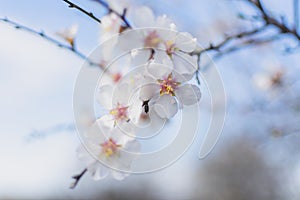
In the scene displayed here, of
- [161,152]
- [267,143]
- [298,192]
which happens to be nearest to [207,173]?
[298,192]

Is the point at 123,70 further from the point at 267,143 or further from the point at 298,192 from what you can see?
the point at 298,192

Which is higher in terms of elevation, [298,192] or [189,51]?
[298,192]

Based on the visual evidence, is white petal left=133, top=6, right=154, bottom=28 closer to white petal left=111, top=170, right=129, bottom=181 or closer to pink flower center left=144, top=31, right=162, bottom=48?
pink flower center left=144, top=31, right=162, bottom=48

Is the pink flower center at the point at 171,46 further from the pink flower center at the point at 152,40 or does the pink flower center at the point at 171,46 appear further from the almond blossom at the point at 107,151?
the almond blossom at the point at 107,151

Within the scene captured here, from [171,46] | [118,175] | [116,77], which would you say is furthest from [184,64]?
[118,175]

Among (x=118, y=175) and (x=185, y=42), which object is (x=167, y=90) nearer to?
(x=185, y=42)

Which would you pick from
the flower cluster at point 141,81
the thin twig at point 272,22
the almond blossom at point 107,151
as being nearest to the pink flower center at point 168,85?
the flower cluster at point 141,81

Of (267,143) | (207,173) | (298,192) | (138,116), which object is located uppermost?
(207,173)
